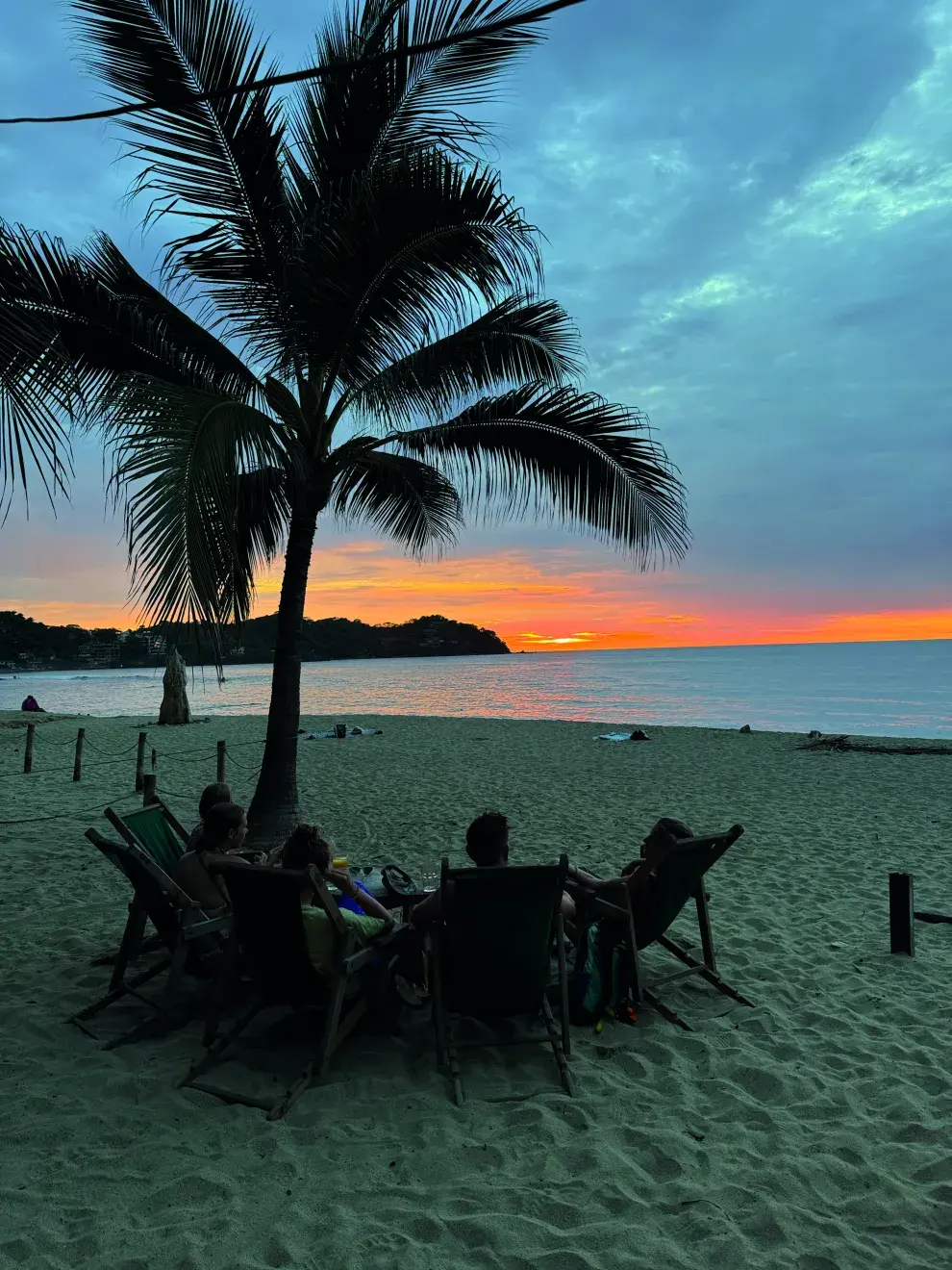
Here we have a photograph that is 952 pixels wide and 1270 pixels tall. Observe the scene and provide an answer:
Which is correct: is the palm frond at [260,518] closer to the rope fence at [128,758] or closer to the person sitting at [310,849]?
→ the rope fence at [128,758]

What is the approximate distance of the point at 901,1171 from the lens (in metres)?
2.67

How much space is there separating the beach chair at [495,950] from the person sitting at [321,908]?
0.33 meters

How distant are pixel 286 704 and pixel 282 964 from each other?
4.35 metres

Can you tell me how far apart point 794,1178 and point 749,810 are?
799 cm

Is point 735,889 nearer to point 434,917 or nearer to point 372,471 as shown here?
point 434,917

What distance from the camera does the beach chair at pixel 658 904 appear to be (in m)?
3.70

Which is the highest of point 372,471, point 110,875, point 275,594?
point 372,471

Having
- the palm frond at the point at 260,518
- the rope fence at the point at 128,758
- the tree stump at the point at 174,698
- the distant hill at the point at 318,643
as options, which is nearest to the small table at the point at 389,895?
the palm frond at the point at 260,518

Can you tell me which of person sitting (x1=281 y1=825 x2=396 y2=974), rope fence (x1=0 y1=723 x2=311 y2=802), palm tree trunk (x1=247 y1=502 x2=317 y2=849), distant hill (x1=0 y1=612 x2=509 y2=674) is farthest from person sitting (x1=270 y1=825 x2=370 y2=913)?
distant hill (x1=0 y1=612 x2=509 y2=674)

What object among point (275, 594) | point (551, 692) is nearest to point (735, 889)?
point (275, 594)

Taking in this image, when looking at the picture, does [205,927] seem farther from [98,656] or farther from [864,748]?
[98,656]

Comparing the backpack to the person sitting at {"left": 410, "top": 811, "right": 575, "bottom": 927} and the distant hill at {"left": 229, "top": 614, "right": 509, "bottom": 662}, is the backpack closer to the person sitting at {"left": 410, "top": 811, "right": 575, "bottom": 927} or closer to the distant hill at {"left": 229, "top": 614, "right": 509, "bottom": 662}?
the person sitting at {"left": 410, "top": 811, "right": 575, "bottom": 927}

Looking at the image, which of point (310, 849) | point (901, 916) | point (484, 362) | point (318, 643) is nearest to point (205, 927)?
point (310, 849)

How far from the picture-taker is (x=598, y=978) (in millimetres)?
3838
